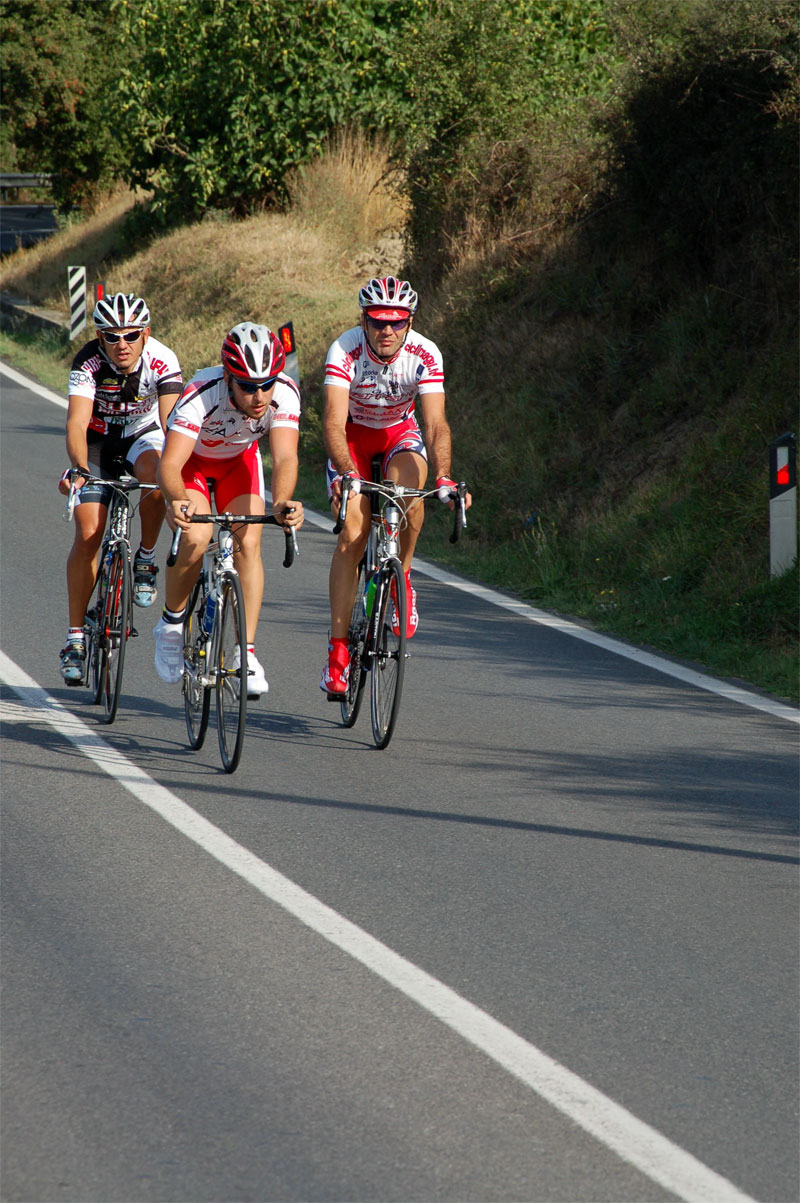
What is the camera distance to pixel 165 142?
27.0 metres

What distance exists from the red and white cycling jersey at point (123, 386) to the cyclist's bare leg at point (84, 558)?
1.93 ft

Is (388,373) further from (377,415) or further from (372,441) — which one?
(372,441)

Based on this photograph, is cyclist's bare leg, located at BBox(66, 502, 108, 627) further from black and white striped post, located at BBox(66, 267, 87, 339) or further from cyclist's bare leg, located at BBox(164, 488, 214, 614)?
black and white striped post, located at BBox(66, 267, 87, 339)

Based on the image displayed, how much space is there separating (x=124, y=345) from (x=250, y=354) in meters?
1.27

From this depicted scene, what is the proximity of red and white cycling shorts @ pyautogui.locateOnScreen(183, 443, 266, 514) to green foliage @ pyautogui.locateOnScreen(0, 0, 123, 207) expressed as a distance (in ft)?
113

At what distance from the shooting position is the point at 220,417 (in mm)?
6684

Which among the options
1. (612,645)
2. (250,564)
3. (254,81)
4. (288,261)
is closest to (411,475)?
(250,564)

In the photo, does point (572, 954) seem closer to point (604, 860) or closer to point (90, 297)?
point (604, 860)

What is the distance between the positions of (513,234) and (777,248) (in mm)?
4620

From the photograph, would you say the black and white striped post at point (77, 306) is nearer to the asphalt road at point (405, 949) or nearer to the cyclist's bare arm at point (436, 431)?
the asphalt road at point (405, 949)

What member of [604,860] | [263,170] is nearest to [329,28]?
[263,170]

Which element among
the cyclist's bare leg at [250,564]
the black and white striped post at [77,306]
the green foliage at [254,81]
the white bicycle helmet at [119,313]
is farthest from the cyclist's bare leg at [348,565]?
the black and white striped post at [77,306]

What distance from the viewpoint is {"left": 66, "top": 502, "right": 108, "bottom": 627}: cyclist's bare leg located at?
24.1 ft

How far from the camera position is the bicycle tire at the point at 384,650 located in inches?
273
